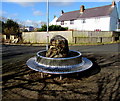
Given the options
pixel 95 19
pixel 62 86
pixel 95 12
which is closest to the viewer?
pixel 62 86

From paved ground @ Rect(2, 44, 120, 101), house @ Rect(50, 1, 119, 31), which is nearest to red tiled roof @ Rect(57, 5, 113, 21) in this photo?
house @ Rect(50, 1, 119, 31)

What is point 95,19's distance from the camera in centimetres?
2570

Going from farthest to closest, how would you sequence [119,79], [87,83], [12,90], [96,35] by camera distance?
[96,35] → [119,79] → [87,83] → [12,90]

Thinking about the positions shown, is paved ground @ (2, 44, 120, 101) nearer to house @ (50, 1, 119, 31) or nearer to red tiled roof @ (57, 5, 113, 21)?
house @ (50, 1, 119, 31)

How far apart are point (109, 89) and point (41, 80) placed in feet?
8.73

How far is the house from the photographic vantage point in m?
24.1

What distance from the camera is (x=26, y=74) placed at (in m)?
5.01

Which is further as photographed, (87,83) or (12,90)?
(87,83)

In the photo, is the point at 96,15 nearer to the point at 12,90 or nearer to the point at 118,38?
the point at 118,38

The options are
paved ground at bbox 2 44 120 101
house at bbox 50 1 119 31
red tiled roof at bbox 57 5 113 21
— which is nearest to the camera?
paved ground at bbox 2 44 120 101

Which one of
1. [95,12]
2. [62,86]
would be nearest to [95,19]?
[95,12]

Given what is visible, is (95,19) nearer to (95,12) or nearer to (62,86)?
(95,12)

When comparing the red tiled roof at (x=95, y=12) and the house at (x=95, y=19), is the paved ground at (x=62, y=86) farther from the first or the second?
the red tiled roof at (x=95, y=12)

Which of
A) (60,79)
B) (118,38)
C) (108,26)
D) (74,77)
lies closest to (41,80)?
(60,79)
